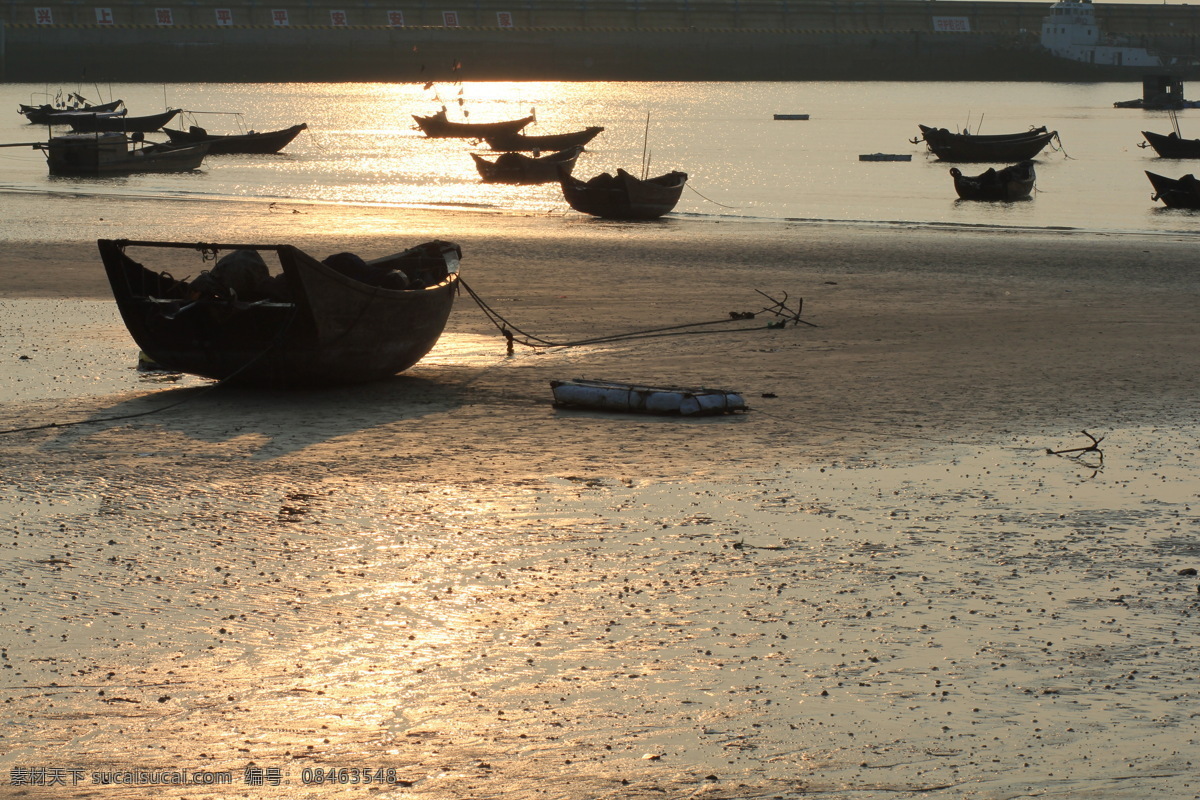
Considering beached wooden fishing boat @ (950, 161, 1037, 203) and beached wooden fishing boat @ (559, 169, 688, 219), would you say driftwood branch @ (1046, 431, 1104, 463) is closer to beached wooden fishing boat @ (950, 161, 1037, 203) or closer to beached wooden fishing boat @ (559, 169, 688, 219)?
beached wooden fishing boat @ (559, 169, 688, 219)

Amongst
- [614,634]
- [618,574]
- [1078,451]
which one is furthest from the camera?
[1078,451]

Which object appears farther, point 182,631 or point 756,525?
point 756,525

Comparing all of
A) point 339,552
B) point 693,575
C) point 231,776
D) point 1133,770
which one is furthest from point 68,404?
point 1133,770

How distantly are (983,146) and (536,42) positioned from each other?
61851mm

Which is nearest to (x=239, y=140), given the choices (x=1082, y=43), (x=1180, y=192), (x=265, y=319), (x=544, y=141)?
(x=544, y=141)

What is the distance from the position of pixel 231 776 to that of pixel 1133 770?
3094mm

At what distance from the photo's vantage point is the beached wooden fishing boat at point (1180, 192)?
3116 cm

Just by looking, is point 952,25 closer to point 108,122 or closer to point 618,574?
point 108,122

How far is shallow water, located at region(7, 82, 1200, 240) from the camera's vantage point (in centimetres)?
3216

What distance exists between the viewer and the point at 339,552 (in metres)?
7.23

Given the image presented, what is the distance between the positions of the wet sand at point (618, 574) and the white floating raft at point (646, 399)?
0.45 feet

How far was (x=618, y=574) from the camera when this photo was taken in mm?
6887

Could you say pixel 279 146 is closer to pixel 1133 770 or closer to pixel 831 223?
pixel 831 223

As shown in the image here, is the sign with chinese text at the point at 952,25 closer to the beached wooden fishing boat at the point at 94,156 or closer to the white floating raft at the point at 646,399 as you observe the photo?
the beached wooden fishing boat at the point at 94,156
